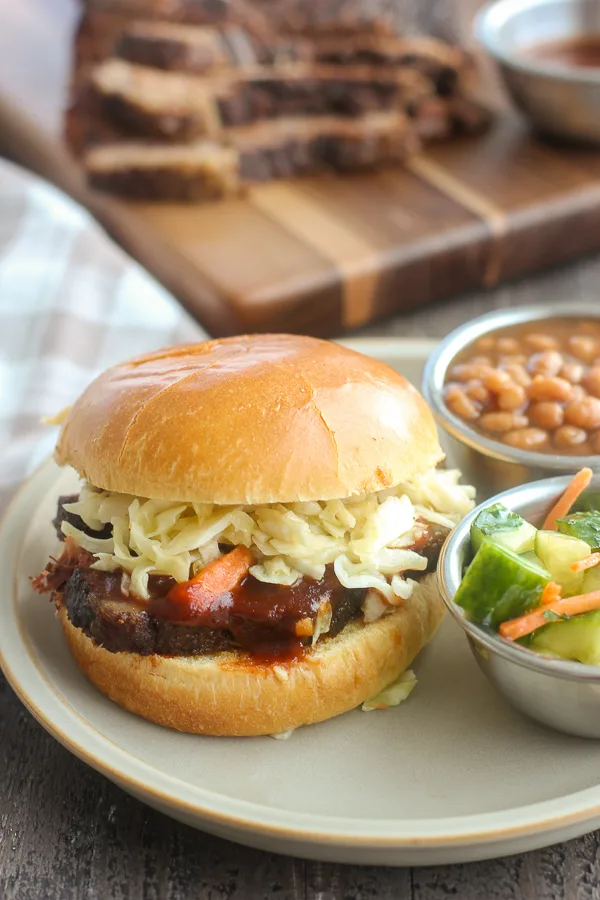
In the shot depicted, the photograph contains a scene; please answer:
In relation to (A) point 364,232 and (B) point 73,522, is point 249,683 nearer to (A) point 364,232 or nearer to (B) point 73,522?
(B) point 73,522

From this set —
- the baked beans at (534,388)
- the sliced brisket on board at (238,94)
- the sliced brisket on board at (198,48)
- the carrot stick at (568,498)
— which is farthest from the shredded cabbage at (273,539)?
the sliced brisket on board at (198,48)

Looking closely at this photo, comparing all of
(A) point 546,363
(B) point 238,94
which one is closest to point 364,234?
(B) point 238,94

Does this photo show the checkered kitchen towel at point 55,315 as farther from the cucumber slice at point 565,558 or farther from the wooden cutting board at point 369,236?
the cucumber slice at point 565,558

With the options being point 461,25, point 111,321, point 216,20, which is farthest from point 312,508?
point 461,25

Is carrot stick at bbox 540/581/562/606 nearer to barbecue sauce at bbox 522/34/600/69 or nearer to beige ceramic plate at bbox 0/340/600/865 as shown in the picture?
beige ceramic plate at bbox 0/340/600/865

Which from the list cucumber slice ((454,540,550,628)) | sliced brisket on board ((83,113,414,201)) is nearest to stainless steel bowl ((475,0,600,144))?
sliced brisket on board ((83,113,414,201))

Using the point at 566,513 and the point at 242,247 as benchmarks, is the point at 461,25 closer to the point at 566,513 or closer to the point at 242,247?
the point at 242,247
